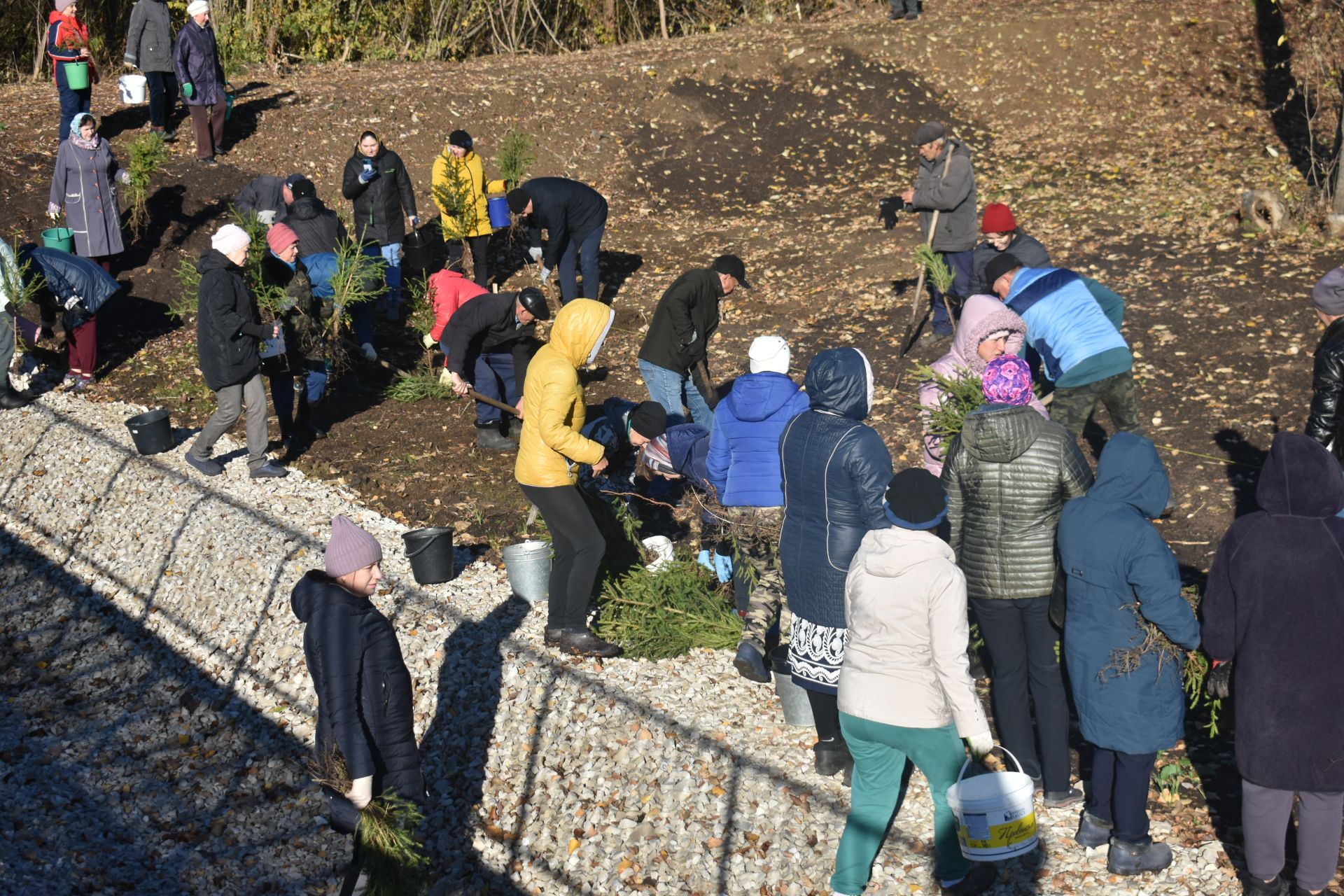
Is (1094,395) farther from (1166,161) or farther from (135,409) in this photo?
(1166,161)

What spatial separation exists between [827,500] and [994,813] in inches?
50.9

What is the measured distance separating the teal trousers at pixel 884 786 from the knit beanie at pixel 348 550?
180 centimetres

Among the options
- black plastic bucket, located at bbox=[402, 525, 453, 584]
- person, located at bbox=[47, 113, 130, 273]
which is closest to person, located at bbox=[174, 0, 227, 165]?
person, located at bbox=[47, 113, 130, 273]

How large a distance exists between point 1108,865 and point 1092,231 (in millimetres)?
9100

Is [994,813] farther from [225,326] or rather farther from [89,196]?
[89,196]

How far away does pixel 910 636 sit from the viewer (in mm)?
4059

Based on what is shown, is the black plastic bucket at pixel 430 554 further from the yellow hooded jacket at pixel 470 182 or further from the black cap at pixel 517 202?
the yellow hooded jacket at pixel 470 182

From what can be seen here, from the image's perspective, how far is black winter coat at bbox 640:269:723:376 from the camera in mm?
7938

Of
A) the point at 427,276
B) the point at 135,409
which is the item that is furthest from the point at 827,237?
the point at 135,409

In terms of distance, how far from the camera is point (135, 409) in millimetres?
10039

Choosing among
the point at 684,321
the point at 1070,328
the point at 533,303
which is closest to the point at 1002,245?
the point at 1070,328

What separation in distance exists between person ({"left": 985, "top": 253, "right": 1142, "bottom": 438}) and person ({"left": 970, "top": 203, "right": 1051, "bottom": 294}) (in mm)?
233

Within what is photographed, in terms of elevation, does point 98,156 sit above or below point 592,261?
above

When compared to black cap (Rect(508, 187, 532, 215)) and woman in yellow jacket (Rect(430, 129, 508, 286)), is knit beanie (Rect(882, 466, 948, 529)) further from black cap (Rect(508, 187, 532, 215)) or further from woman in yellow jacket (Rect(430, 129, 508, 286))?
woman in yellow jacket (Rect(430, 129, 508, 286))
